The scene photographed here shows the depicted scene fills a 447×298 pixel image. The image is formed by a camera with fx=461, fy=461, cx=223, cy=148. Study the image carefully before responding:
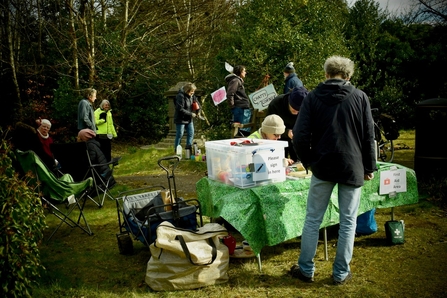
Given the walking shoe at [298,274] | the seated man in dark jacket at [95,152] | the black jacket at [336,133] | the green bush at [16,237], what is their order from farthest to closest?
the seated man in dark jacket at [95,152], the walking shoe at [298,274], the black jacket at [336,133], the green bush at [16,237]

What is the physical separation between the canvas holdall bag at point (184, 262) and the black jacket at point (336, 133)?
1.09 m

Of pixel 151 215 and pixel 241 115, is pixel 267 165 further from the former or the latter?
pixel 241 115

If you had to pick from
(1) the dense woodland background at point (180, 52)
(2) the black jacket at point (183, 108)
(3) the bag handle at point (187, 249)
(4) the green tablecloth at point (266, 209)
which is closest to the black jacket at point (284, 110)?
(4) the green tablecloth at point (266, 209)

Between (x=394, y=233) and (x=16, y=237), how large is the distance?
3.57 metres

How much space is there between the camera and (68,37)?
44.6 ft

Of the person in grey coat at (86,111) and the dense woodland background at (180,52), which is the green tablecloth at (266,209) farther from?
the dense woodland background at (180,52)

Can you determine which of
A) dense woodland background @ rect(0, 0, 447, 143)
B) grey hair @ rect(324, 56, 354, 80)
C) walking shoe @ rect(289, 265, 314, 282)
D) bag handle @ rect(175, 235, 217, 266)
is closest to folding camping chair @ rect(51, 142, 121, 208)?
bag handle @ rect(175, 235, 217, 266)

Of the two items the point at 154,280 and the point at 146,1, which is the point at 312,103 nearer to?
the point at 154,280

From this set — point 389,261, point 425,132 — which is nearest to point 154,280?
point 389,261

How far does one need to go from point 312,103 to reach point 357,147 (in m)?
0.49

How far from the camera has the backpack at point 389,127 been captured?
31.0 feet

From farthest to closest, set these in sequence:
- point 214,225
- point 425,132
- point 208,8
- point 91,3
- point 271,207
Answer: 1. point 208,8
2. point 91,3
3. point 425,132
4. point 214,225
5. point 271,207

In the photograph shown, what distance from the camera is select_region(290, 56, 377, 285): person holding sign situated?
3.47 metres

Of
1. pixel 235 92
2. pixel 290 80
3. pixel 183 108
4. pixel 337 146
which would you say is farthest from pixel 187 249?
pixel 183 108
